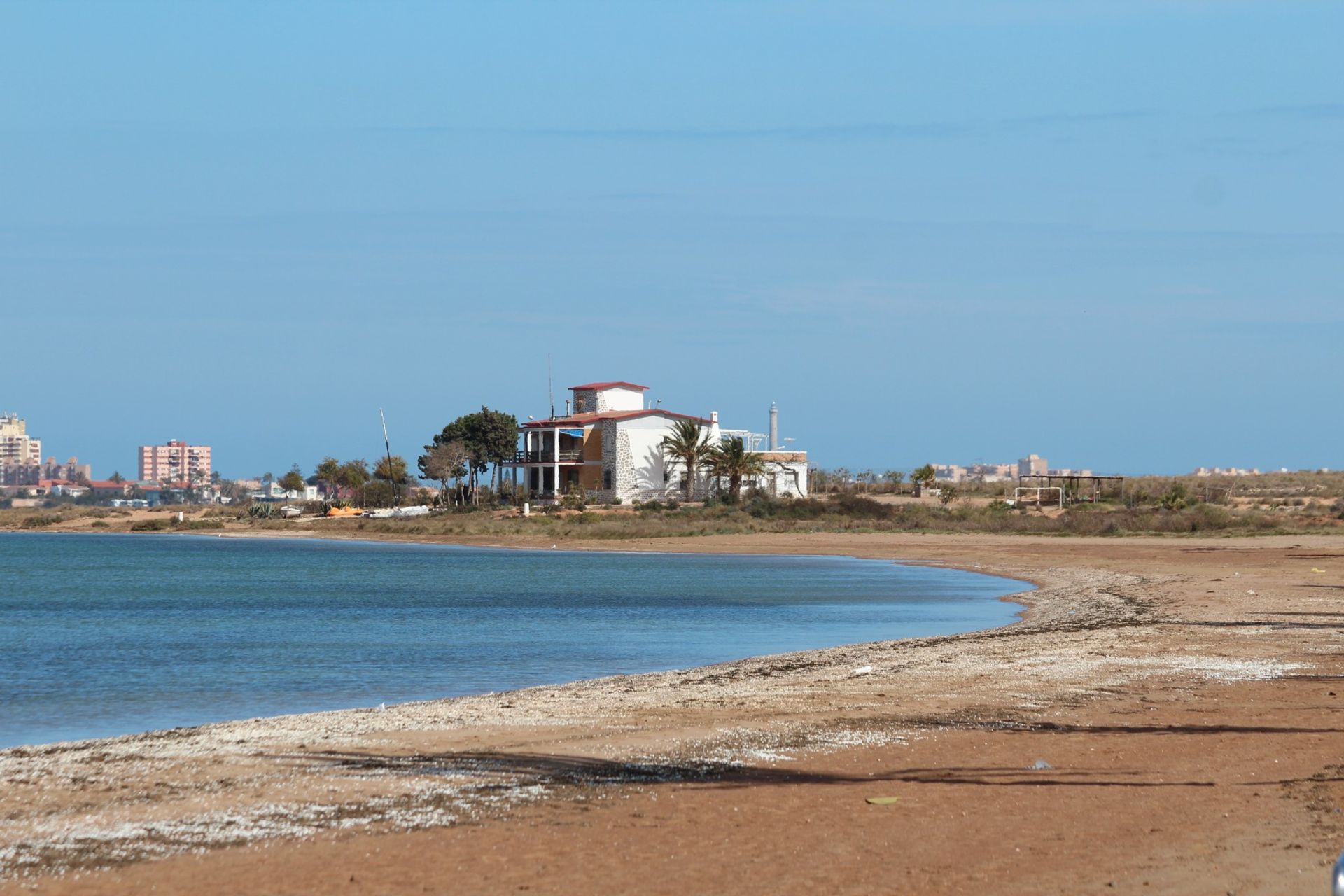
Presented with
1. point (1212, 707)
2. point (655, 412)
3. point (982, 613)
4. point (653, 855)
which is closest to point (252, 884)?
point (653, 855)

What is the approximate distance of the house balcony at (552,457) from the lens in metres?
83.8

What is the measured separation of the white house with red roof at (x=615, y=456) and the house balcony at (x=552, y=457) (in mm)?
41

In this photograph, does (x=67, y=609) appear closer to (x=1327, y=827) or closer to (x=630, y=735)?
(x=630, y=735)

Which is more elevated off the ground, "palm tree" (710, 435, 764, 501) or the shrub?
"palm tree" (710, 435, 764, 501)

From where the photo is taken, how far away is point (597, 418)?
274 feet

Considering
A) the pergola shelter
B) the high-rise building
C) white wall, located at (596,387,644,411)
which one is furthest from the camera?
the high-rise building

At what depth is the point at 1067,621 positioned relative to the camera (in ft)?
75.9

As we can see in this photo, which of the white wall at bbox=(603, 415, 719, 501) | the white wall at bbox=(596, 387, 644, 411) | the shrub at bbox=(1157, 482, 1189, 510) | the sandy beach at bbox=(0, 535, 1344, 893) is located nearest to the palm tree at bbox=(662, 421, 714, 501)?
the white wall at bbox=(603, 415, 719, 501)

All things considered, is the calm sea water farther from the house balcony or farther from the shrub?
the house balcony

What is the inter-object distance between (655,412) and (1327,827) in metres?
74.5

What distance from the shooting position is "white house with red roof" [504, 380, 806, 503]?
8138cm

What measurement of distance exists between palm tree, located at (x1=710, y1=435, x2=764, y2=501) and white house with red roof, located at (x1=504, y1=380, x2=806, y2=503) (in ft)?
5.94

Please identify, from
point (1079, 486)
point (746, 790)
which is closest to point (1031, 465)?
point (1079, 486)

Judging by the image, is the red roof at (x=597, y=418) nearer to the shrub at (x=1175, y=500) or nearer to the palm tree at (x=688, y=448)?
the palm tree at (x=688, y=448)
